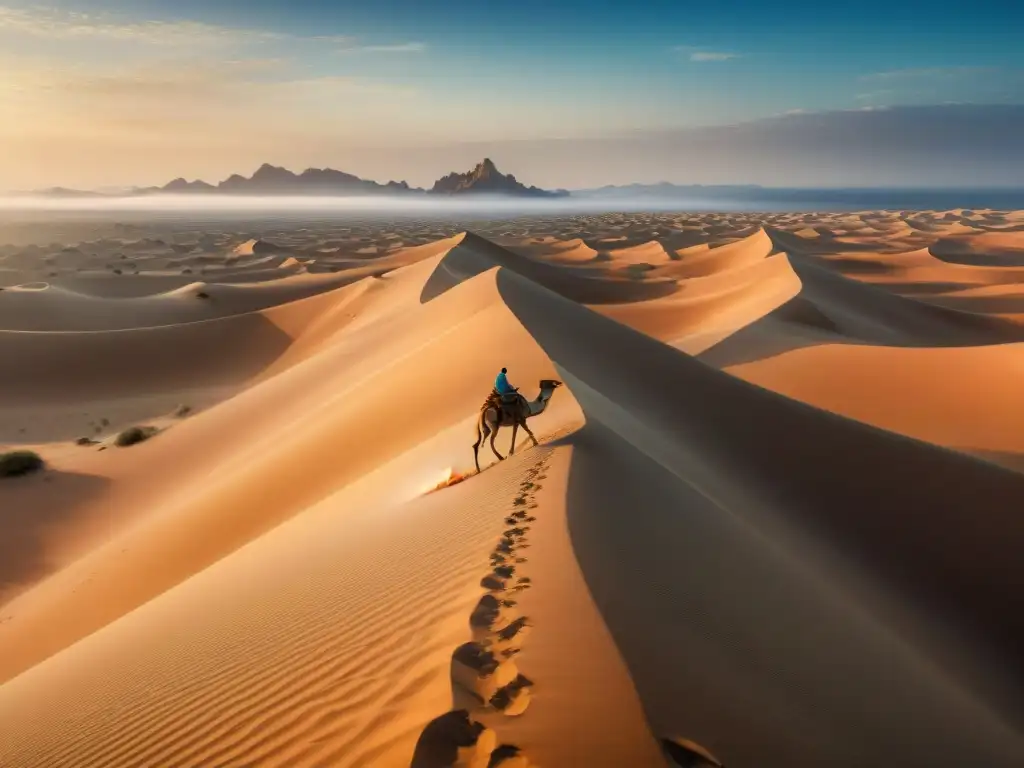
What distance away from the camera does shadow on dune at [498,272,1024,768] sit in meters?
3.63

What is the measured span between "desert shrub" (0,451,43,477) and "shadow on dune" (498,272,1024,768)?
1112cm

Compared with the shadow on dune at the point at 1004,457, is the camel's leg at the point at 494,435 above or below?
above

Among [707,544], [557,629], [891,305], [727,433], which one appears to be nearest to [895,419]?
[727,433]

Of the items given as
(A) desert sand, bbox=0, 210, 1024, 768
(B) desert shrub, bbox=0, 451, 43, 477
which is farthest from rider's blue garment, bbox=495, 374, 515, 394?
(B) desert shrub, bbox=0, 451, 43, 477

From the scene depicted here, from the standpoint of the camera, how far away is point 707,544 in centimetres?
540

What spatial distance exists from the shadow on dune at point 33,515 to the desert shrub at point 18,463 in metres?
0.23

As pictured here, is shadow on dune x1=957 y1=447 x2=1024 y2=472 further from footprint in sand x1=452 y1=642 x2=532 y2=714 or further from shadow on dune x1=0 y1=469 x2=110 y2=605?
shadow on dune x1=0 y1=469 x2=110 y2=605

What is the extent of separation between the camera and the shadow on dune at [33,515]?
1055 centimetres

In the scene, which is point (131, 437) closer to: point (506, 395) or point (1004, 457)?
point (506, 395)

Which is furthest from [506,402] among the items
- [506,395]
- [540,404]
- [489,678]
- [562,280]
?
[562,280]

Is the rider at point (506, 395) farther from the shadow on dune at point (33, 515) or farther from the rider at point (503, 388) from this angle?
the shadow on dune at point (33, 515)

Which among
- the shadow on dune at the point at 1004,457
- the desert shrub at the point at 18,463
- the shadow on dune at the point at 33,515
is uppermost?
the desert shrub at the point at 18,463

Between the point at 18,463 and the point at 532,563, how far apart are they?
14.2 meters

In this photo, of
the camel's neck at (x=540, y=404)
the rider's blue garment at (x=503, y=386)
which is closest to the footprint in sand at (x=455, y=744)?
the rider's blue garment at (x=503, y=386)
